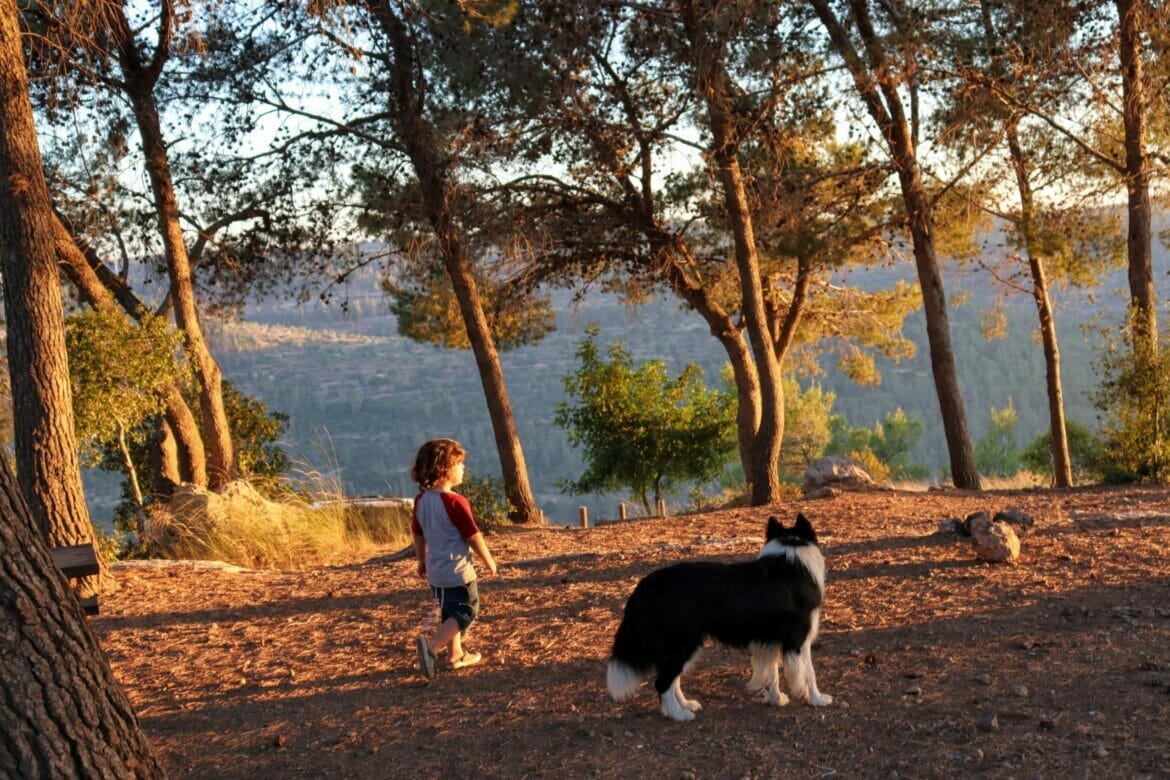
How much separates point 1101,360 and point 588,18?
25.3ft

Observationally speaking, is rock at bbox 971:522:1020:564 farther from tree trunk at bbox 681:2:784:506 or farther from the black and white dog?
tree trunk at bbox 681:2:784:506

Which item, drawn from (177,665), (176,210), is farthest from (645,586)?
(176,210)

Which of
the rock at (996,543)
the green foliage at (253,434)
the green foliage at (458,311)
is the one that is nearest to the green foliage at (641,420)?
the green foliage at (458,311)

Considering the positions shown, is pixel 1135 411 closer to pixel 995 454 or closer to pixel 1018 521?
pixel 1018 521

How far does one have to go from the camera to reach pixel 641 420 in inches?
840

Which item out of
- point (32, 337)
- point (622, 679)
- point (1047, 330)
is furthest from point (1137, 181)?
point (32, 337)

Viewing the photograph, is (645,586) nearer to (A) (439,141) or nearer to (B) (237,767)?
(B) (237,767)

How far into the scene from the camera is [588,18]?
13297mm

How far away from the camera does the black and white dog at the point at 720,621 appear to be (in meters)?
4.88

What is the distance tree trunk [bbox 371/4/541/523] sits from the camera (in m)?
14.5

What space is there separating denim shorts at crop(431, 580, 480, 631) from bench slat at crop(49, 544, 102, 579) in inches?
79.0

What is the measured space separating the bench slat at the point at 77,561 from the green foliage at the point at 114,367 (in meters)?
6.07

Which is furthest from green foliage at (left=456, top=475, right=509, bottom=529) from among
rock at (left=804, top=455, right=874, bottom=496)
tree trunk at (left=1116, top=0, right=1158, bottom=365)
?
tree trunk at (left=1116, top=0, right=1158, bottom=365)

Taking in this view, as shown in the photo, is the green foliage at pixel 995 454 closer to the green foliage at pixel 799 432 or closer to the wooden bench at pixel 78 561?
the green foliage at pixel 799 432
